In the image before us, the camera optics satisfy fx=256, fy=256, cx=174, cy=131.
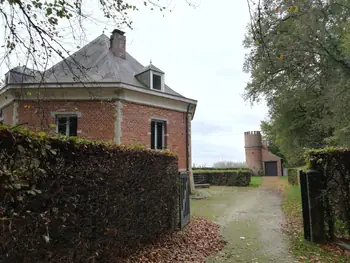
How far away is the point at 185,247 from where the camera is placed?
202 inches

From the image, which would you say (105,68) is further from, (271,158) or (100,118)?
(271,158)

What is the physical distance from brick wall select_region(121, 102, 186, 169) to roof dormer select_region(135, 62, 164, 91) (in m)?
1.24

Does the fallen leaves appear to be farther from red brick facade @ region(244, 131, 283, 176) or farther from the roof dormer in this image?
red brick facade @ region(244, 131, 283, 176)

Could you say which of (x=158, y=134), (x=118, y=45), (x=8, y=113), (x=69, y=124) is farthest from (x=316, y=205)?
(x=118, y=45)

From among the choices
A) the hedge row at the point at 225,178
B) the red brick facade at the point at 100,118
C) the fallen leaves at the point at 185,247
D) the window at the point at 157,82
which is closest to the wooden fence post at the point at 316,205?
the fallen leaves at the point at 185,247

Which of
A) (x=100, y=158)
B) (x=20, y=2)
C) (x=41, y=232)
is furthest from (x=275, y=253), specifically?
(x=20, y=2)

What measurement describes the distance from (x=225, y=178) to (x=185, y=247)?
51.6ft

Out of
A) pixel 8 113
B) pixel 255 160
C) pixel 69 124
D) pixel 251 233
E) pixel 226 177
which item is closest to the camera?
pixel 251 233

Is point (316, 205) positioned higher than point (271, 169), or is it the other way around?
point (271, 169)

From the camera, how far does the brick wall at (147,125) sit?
1151 cm

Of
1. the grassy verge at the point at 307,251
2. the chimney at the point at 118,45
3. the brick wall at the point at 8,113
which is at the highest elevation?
the chimney at the point at 118,45

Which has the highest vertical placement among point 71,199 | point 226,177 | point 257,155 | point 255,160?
point 257,155

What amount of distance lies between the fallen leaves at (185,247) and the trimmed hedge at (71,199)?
0.25 metres

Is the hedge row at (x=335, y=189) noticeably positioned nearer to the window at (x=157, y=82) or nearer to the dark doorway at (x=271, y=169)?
the window at (x=157, y=82)
